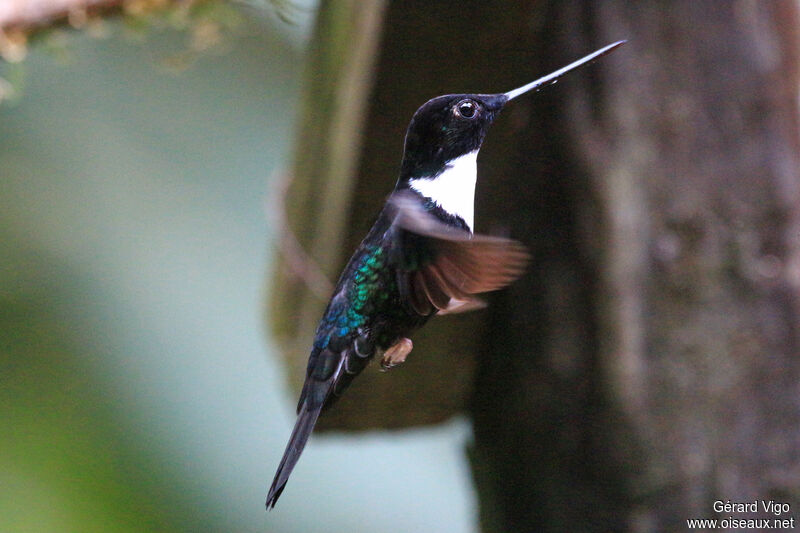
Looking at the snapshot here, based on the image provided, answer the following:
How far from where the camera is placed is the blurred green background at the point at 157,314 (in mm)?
2074

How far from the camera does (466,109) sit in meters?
0.61

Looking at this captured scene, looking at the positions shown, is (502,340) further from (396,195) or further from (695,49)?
(396,195)

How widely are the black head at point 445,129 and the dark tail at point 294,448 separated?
190 millimetres

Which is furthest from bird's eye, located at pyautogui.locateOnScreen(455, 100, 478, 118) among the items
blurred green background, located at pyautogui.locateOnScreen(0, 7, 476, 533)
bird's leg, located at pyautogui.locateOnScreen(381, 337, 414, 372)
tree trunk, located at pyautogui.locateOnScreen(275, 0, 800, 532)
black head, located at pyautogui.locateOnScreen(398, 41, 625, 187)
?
blurred green background, located at pyautogui.locateOnScreen(0, 7, 476, 533)

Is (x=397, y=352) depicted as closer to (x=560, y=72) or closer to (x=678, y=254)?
(x=560, y=72)

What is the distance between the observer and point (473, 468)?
1.59m

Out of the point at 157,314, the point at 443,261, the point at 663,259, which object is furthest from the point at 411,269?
→ the point at 157,314

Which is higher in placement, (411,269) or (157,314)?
(157,314)

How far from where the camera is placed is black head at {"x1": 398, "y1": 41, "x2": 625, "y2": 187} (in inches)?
24.0

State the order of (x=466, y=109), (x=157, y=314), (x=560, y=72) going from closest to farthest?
(x=560, y=72) → (x=466, y=109) → (x=157, y=314)

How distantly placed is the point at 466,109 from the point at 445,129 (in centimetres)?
2

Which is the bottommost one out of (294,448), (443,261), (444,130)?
(294,448)

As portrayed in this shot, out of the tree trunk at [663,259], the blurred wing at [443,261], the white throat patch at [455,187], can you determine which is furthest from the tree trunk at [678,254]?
the blurred wing at [443,261]

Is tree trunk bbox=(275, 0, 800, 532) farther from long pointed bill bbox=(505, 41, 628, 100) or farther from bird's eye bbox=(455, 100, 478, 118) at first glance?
long pointed bill bbox=(505, 41, 628, 100)
